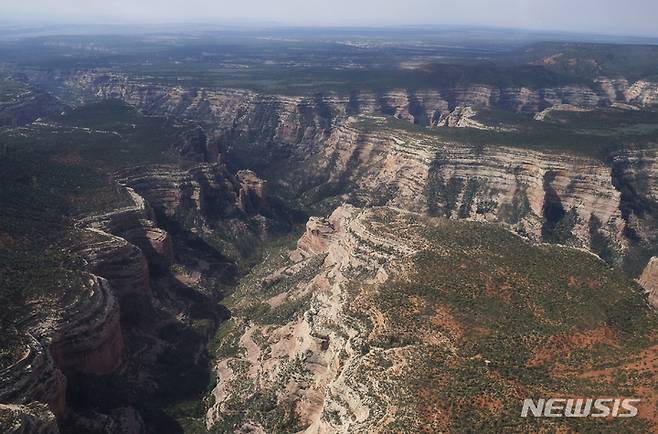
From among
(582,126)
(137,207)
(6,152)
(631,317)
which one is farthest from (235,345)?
(582,126)

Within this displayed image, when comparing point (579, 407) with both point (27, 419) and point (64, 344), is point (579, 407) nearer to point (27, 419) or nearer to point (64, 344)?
point (27, 419)

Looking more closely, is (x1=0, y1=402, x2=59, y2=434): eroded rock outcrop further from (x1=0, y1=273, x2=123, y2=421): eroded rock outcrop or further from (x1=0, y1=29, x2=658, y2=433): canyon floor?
(x1=0, y1=273, x2=123, y2=421): eroded rock outcrop

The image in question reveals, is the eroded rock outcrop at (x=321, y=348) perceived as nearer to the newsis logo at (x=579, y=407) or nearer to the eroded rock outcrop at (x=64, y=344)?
the newsis logo at (x=579, y=407)

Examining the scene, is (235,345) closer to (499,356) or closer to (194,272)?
(194,272)

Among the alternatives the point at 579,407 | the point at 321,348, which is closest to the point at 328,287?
the point at 321,348

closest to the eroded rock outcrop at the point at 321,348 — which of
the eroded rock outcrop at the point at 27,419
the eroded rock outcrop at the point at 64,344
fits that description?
the eroded rock outcrop at the point at 64,344

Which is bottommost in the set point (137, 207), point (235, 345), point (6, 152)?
point (235, 345)

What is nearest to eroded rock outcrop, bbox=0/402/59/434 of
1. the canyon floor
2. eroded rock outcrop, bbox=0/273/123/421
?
the canyon floor
